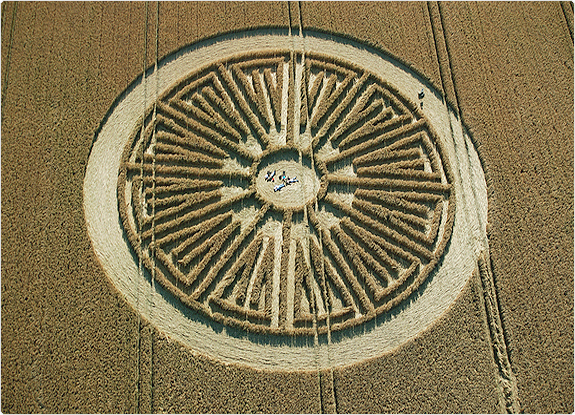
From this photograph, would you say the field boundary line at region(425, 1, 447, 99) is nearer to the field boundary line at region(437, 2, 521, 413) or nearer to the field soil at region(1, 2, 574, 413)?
the field soil at region(1, 2, 574, 413)

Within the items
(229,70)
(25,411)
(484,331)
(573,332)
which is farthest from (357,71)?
(25,411)

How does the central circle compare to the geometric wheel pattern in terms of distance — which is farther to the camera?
the central circle

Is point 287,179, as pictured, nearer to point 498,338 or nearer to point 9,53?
point 498,338

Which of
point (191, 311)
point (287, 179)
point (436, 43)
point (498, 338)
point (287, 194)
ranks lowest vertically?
point (498, 338)

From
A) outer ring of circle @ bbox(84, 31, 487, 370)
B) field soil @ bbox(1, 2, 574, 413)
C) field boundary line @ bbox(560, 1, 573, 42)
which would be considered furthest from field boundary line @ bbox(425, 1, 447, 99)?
field boundary line @ bbox(560, 1, 573, 42)

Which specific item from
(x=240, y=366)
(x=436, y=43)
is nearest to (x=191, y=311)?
(x=240, y=366)

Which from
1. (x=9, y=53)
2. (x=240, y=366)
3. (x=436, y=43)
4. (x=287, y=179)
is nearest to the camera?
(x=240, y=366)
